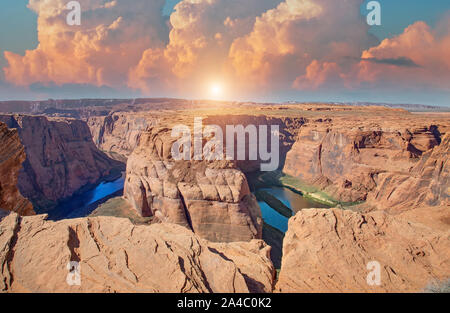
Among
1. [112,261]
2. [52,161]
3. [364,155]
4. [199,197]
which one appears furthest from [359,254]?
[52,161]

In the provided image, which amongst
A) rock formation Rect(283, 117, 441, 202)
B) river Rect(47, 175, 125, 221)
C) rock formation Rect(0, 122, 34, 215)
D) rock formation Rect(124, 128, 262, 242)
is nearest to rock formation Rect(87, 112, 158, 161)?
river Rect(47, 175, 125, 221)

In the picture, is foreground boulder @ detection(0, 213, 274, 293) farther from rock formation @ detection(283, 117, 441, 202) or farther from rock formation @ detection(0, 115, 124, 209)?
rock formation @ detection(0, 115, 124, 209)

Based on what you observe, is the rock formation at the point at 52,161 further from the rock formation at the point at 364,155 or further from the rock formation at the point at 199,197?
the rock formation at the point at 364,155

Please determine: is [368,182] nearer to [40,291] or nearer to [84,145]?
[40,291]

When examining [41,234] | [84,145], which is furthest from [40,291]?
[84,145]

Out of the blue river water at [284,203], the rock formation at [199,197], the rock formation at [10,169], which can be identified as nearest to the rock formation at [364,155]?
the blue river water at [284,203]

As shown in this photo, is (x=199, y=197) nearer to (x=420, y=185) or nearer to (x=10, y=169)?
(x=10, y=169)
